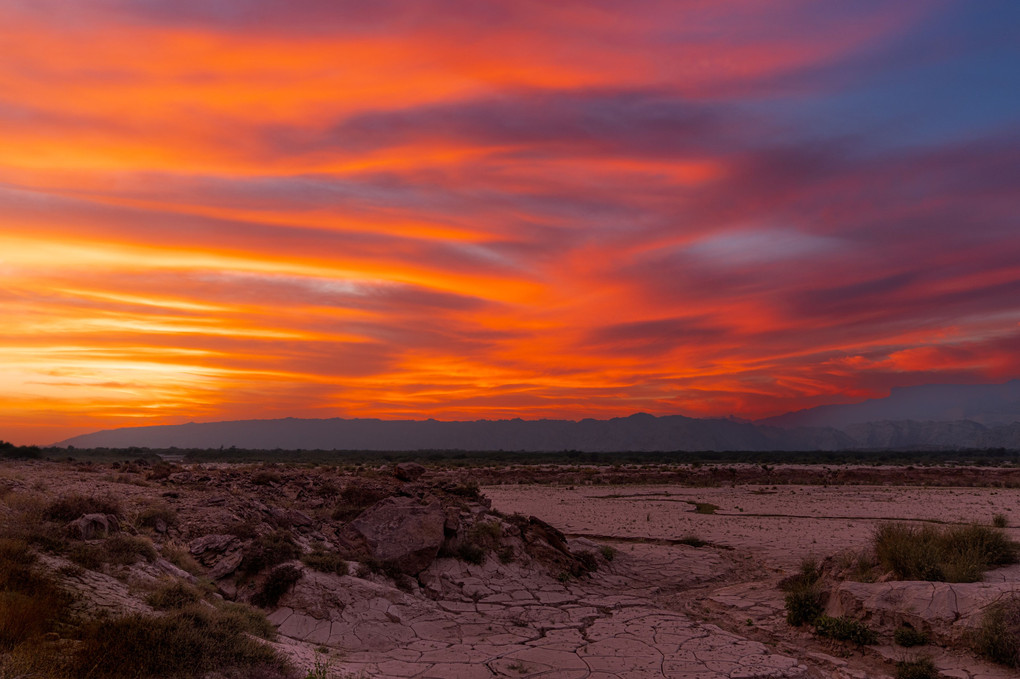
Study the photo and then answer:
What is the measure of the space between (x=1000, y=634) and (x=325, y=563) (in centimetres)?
1269

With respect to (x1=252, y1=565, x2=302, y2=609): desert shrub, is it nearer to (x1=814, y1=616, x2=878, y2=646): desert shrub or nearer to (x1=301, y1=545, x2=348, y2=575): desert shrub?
(x1=301, y1=545, x2=348, y2=575): desert shrub

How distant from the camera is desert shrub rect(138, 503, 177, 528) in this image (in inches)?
532

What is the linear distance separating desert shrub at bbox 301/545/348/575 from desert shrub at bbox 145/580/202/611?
340 cm

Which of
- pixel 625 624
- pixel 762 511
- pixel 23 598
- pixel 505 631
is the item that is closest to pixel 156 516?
pixel 23 598

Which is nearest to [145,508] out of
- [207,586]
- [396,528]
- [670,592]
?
[207,586]

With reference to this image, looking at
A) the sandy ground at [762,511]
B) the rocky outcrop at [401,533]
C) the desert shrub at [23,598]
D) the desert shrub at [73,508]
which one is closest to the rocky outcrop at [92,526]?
the desert shrub at [73,508]

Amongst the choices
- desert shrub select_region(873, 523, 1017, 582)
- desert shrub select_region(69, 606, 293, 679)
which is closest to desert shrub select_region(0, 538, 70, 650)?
desert shrub select_region(69, 606, 293, 679)

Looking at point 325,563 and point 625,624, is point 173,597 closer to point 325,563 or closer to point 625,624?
point 325,563

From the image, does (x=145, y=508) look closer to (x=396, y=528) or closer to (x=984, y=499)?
(x=396, y=528)

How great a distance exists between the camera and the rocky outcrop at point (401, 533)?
15.4m

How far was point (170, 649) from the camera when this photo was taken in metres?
7.80

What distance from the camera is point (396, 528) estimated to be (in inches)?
637

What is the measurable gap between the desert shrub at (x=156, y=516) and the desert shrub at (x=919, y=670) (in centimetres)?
1479

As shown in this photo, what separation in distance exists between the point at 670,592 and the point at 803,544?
31.0 ft
